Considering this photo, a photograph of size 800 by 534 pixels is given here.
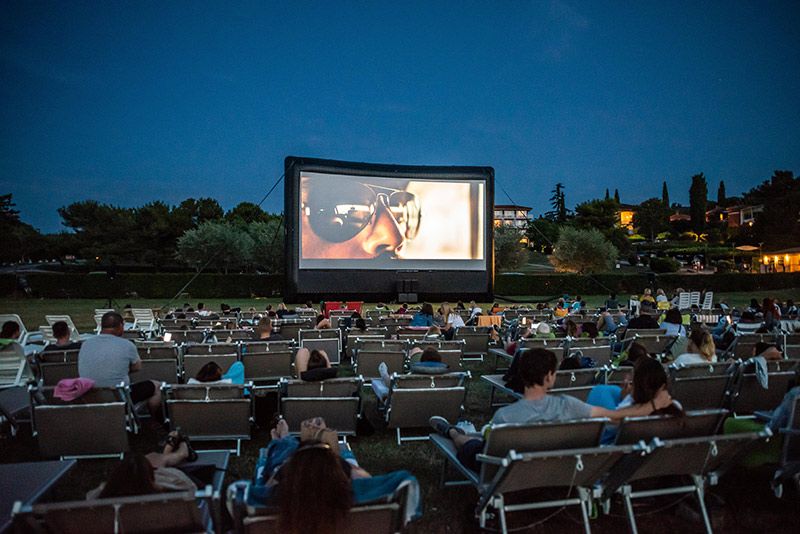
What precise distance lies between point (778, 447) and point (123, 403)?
494 centimetres

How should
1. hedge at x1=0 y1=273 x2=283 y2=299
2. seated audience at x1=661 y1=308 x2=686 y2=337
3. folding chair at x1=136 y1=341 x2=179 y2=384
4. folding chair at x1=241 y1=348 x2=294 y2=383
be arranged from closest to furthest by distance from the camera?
1. folding chair at x1=136 y1=341 x2=179 y2=384
2. folding chair at x1=241 y1=348 x2=294 y2=383
3. seated audience at x1=661 y1=308 x2=686 y2=337
4. hedge at x1=0 y1=273 x2=283 y2=299

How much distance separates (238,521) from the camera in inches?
85.0

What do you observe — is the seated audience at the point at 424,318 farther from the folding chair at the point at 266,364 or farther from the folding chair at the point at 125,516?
the folding chair at the point at 125,516

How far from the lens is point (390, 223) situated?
22219 millimetres

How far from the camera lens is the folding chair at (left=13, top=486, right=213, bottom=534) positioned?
202 cm

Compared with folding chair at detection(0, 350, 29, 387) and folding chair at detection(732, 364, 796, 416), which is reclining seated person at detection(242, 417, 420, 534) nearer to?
folding chair at detection(732, 364, 796, 416)

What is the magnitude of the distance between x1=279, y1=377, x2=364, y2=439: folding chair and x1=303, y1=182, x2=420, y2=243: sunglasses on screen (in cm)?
1698

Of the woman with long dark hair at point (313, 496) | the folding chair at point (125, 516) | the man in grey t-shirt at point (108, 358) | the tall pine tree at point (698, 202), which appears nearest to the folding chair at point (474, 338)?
the man in grey t-shirt at point (108, 358)

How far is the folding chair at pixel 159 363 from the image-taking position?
6402 millimetres

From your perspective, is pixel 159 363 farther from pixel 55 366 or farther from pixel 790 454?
pixel 790 454

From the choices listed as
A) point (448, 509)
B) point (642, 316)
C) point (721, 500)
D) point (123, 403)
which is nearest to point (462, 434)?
point (448, 509)

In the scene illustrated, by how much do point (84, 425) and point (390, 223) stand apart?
18.4 metres

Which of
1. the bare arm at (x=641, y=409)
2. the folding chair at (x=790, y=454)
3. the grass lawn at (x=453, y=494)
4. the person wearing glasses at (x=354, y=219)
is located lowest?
the grass lawn at (x=453, y=494)

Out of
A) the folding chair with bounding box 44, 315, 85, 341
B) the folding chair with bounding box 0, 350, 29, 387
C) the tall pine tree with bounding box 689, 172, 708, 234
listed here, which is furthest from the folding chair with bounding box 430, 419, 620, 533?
the tall pine tree with bounding box 689, 172, 708, 234
